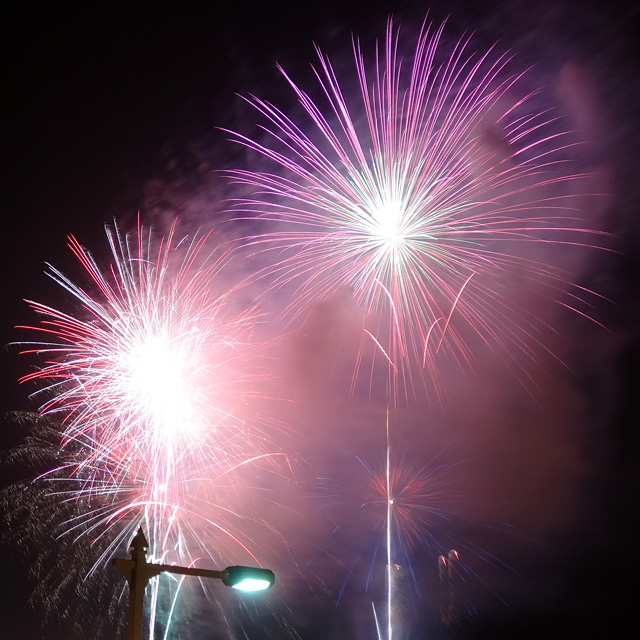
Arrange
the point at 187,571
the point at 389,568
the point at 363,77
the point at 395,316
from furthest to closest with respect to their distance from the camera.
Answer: the point at 389,568, the point at 395,316, the point at 363,77, the point at 187,571

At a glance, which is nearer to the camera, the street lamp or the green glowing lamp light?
→ the street lamp

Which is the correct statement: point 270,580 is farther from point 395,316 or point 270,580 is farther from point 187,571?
point 395,316

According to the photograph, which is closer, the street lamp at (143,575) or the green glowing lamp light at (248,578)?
the street lamp at (143,575)

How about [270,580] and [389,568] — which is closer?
[270,580]

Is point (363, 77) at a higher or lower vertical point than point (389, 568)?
higher

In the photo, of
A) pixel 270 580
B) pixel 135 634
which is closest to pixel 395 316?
pixel 270 580
